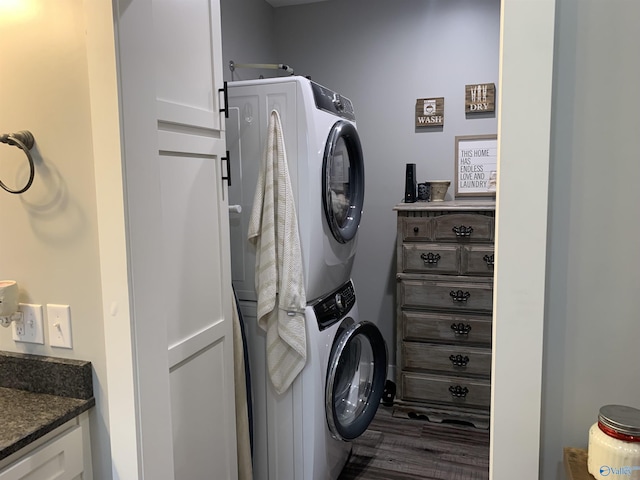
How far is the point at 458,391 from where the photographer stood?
3.02m

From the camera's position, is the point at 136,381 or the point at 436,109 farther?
the point at 436,109

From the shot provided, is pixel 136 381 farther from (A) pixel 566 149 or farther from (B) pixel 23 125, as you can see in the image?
(A) pixel 566 149

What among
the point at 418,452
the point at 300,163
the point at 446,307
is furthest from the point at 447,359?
the point at 300,163

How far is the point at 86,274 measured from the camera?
132 centimetres

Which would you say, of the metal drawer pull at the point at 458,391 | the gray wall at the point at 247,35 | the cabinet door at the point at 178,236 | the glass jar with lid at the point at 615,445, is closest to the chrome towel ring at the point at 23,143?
the cabinet door at the point at 178,236

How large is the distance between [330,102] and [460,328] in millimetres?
1499

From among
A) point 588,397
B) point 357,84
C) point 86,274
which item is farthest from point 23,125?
point 357,84

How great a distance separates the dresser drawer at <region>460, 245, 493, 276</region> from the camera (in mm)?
2898

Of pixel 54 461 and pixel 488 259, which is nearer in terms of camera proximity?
pixel 54 461

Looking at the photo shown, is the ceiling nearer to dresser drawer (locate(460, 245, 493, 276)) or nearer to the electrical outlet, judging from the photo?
dresser drawer (locate(460, 245, 493, 276))

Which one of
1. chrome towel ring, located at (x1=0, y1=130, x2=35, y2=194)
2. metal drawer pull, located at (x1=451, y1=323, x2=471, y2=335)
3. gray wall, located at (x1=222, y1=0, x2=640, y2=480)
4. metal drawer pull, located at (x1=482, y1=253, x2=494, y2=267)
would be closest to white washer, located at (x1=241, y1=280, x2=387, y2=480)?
metal drawer pull, located at (x1=451, y1=323, x2=471, y2=335)

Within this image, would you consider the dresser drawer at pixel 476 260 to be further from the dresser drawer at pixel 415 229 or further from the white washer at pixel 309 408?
the white washer at pixel 309 408

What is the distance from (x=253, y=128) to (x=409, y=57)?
5.55 feet

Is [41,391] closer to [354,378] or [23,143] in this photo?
[23,143]
